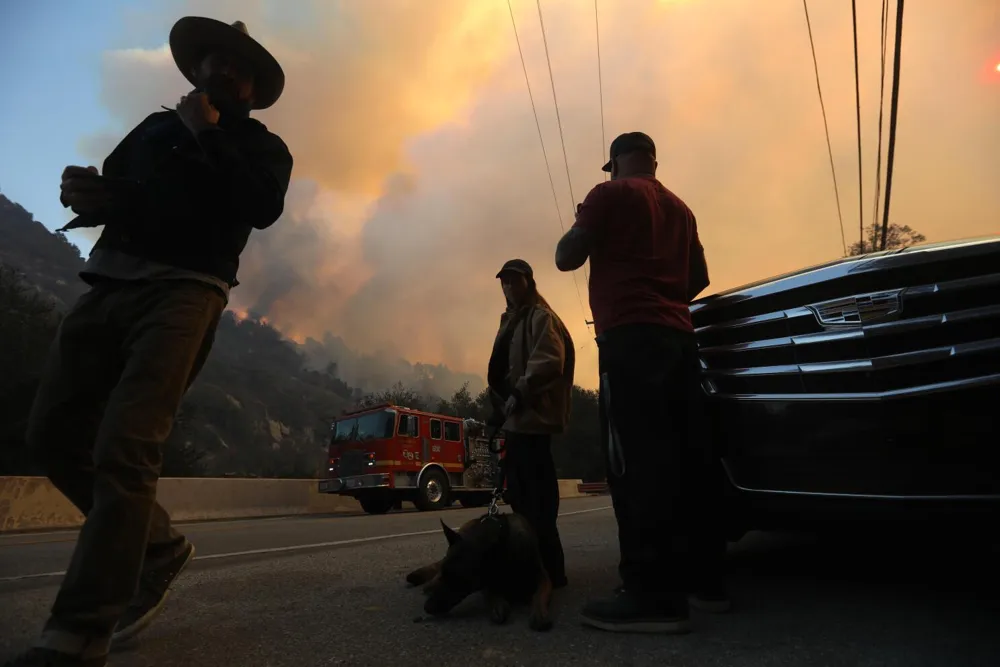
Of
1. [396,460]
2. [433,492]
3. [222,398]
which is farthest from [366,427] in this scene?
[222,398]

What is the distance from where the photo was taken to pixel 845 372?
2.06m

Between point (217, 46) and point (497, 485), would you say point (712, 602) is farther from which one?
point (217, 46)

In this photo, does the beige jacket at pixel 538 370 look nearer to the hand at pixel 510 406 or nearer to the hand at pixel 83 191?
the hand at pixel 510 406

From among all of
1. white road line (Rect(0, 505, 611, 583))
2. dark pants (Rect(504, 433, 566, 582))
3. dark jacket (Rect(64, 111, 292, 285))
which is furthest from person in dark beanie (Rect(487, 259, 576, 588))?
white road line (Rect(0, 505, 611, 583))

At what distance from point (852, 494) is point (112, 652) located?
2.38 meters

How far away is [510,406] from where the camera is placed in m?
2.94

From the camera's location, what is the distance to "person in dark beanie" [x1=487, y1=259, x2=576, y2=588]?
9.37 ft

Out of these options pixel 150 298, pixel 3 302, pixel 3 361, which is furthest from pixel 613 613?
pixel 3 302

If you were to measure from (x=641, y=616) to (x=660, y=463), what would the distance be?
0.49m

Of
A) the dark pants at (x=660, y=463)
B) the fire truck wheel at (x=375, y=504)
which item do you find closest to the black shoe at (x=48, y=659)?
the dark pants at (x=660, y=463)

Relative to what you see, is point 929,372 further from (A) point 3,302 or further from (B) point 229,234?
(A) point 3,302

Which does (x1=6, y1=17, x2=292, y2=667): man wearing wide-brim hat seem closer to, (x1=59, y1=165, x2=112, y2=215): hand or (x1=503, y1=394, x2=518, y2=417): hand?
(x1=59, y1=165, x2=112, y2=215): hand

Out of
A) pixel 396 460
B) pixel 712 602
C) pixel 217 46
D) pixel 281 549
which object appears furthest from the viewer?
pixel 396 460

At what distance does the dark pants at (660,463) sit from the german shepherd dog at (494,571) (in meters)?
0.44
